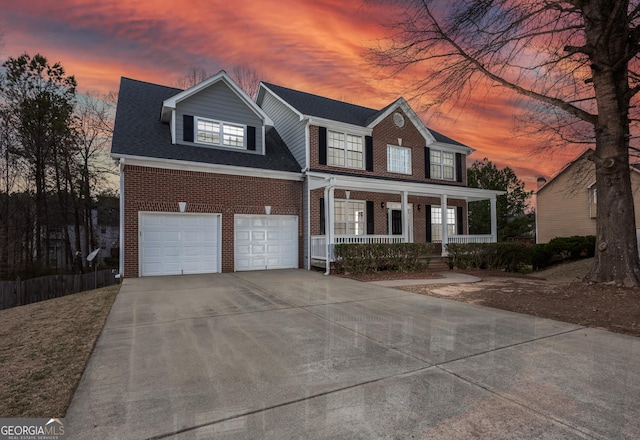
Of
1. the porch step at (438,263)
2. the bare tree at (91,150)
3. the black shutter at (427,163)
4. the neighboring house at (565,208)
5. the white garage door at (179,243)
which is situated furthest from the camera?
the neighboring house at (565,208)

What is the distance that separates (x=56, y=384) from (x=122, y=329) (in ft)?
6.34

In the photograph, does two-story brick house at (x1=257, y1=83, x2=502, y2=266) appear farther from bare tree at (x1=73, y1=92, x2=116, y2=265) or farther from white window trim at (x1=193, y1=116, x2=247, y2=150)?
bare tree at (x1=73, y1=92, x2=116, y2=265)

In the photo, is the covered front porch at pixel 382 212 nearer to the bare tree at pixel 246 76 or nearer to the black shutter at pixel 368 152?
the black shutter at pixel 368 152

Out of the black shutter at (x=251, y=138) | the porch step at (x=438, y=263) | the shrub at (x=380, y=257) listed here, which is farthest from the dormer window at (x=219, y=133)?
the porch step at (x=438, y=263)

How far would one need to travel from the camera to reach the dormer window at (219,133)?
512 inches

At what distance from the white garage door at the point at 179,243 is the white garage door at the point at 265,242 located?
88 cm

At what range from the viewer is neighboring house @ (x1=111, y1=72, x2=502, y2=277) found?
11.1 metres

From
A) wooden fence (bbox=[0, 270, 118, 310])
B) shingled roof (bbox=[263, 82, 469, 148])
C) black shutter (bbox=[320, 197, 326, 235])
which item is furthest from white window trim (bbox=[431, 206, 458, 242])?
wooden fence (bbox=[0, 270, 118, 310])

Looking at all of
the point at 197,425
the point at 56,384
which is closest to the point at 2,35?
the point at 56,384

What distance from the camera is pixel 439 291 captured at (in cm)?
847

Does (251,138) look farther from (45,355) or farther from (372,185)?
(45,355)

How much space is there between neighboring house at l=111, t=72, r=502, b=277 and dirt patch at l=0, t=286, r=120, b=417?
4432 mm

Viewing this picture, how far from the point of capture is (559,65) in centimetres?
942

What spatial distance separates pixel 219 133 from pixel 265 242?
4796 mm
